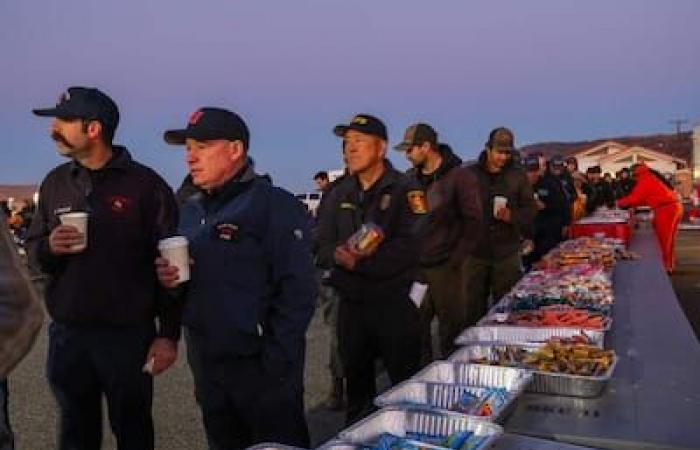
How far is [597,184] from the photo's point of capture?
17.4 m

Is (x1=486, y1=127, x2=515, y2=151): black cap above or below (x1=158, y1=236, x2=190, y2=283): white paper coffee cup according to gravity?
above

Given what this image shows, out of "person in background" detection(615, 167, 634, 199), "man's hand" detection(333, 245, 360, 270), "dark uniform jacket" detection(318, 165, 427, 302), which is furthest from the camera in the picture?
"person in background" detection(615, 167, 634, 199)

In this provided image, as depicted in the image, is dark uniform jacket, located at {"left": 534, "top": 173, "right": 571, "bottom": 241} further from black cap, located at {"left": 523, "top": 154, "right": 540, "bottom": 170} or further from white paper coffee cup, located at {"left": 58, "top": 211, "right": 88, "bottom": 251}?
white paper coffee cup, located at {"left": 58, "top": 211, "right": 88, "bottom": 251}

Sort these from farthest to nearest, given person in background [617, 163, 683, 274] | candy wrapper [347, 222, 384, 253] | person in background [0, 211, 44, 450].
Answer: person in background [617, 163, 683, 274] < candy wrapper [347, 222, 384, 253] < person in background [0, 211, 44, 450]

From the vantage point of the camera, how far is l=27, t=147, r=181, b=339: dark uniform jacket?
10.5 feet

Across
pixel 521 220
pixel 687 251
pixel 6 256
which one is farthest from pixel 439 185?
pixel 687 251

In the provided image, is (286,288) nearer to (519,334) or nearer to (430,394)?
(430,394)

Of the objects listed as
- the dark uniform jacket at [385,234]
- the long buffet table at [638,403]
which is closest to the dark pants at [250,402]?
the long buffet table at [638,403]

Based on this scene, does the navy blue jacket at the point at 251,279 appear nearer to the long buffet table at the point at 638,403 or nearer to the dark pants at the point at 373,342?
the long buffet table at the point at 638,403

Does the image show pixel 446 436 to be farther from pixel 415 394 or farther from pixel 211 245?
pixel 211 245

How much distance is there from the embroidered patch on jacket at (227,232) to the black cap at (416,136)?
299 centimetres

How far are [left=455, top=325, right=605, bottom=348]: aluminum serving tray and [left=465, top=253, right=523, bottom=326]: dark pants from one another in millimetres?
2085

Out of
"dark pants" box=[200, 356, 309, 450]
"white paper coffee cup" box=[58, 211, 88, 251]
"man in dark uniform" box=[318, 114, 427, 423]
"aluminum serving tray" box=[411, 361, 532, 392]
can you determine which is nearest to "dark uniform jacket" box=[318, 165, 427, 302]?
"man in dark uniform" box=[318, 114, 427, 423]

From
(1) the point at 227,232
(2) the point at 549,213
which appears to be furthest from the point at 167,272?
(2) the point at 549,213
